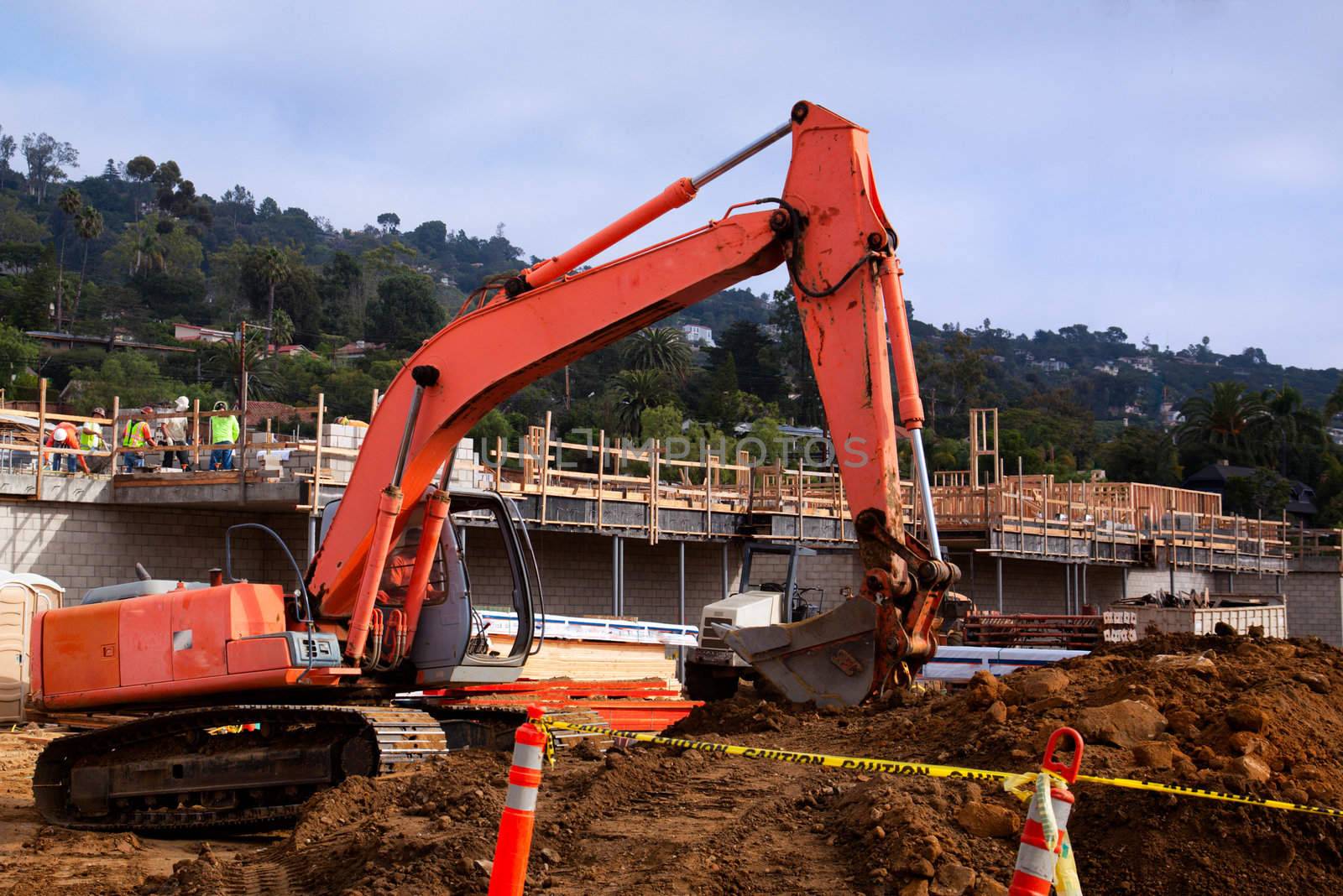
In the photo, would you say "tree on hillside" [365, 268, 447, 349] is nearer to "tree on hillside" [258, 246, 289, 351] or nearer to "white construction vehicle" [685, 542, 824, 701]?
"tree on hillside" [258, 246, 289, 351]

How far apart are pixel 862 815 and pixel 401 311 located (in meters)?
103

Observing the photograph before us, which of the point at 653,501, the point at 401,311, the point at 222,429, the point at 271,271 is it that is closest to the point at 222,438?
the point at 222,429

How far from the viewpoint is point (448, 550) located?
389 inches

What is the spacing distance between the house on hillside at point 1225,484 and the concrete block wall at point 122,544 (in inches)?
2711

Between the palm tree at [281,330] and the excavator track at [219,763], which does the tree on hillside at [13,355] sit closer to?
the palm tree at [281,330]

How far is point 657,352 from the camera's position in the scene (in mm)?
81875

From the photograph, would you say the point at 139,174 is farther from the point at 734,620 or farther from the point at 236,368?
the point at 734,620

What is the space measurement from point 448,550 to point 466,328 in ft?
6.01

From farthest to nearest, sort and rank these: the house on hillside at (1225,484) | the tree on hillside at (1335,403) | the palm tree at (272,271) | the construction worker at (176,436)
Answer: the palm tree at (272,271) < the tree on hillside at (1335,403) < the house on hillside at (1225,484) < the construction worker at (176,436)

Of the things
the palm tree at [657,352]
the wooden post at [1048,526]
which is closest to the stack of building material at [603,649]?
the wooden post at [1048,526]

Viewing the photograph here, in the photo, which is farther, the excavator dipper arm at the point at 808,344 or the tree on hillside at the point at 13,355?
the tree on hillside at the point at 13,355

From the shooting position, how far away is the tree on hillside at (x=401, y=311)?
105 metres

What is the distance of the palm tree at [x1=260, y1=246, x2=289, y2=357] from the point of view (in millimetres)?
101438

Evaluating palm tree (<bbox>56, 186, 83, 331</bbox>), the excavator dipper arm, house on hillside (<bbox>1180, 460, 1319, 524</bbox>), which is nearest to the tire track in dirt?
the excavator dipper arm
